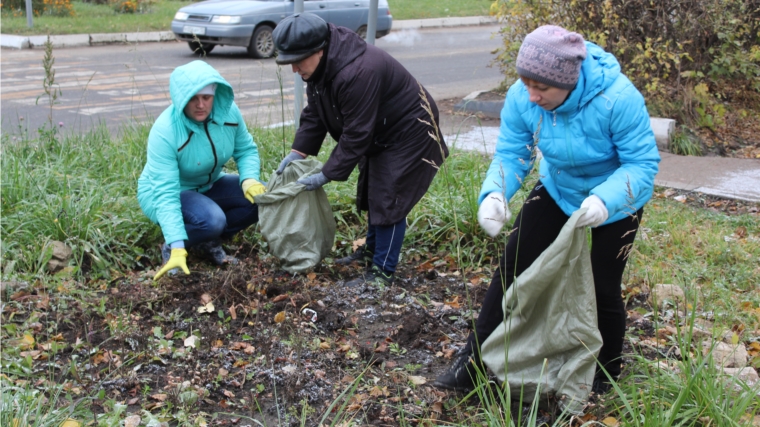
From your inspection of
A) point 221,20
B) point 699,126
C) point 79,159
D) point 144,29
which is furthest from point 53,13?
point 699,126

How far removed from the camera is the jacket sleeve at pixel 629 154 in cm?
248

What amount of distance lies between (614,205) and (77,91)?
8.41 m

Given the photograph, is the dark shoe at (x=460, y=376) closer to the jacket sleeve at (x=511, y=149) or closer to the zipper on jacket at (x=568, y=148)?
the jacket sleeve at (x=511, y=149)

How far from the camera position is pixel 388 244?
403 centimetres

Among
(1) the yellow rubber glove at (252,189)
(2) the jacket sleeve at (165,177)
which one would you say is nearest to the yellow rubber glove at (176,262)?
(2) the jacket sleeve at (165,177)

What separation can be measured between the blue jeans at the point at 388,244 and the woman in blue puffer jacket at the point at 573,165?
1.17m

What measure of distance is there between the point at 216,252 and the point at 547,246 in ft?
7.17

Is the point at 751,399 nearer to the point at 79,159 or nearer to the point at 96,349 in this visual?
the point at 96,349

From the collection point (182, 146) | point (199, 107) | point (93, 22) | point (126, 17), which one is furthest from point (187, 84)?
point (126, 17)

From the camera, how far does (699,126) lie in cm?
725

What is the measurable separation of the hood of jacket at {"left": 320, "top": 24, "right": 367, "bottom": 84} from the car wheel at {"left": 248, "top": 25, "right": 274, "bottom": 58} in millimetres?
9730

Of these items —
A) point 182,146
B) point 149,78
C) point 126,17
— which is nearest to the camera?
point 182,146

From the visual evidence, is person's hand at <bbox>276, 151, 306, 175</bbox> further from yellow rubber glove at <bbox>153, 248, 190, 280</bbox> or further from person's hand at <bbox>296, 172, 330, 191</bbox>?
yellow rubber glove at <bbox>153, 248, 190, 280</bbox>

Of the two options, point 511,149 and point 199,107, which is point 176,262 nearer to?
point 199,107
